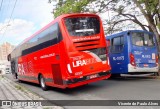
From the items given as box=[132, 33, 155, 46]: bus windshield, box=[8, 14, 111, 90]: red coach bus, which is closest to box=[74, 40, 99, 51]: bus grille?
box=[8, 14, 111, 90]: red coach bus

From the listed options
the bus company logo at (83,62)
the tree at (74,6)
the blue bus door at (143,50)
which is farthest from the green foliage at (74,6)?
the bus company logo at (83,62)

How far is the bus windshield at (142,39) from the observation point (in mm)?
16208

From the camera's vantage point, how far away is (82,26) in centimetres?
1334

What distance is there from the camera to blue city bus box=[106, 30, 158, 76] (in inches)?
628

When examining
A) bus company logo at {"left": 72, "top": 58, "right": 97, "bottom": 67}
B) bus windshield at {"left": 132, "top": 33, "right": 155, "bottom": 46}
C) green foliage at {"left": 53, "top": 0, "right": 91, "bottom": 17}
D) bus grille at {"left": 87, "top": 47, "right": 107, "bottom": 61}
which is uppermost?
green foliage at {"left": 53, "top": 0, "right": 91, "bottom": 17}

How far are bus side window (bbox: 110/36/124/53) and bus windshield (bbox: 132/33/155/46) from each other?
802 mm

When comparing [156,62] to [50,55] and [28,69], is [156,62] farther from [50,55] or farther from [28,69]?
[28,69]

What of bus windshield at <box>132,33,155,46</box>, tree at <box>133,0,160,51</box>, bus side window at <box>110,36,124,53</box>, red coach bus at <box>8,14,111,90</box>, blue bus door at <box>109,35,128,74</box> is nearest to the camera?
red coach bus at <box>8,14,111,90</box>

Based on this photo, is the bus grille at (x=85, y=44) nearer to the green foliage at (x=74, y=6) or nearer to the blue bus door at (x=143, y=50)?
the blue bus door at (x=143, y=50)

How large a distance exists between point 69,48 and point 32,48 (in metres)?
5.99

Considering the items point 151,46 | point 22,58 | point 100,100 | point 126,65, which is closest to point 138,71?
point 126,65

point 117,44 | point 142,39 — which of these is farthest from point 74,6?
point 142,39

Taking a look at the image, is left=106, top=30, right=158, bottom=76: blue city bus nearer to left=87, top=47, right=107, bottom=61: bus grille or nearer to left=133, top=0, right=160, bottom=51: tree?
left=133, top=0, right=160, bottom=51: tree

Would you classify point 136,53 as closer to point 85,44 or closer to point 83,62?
point 85,44
